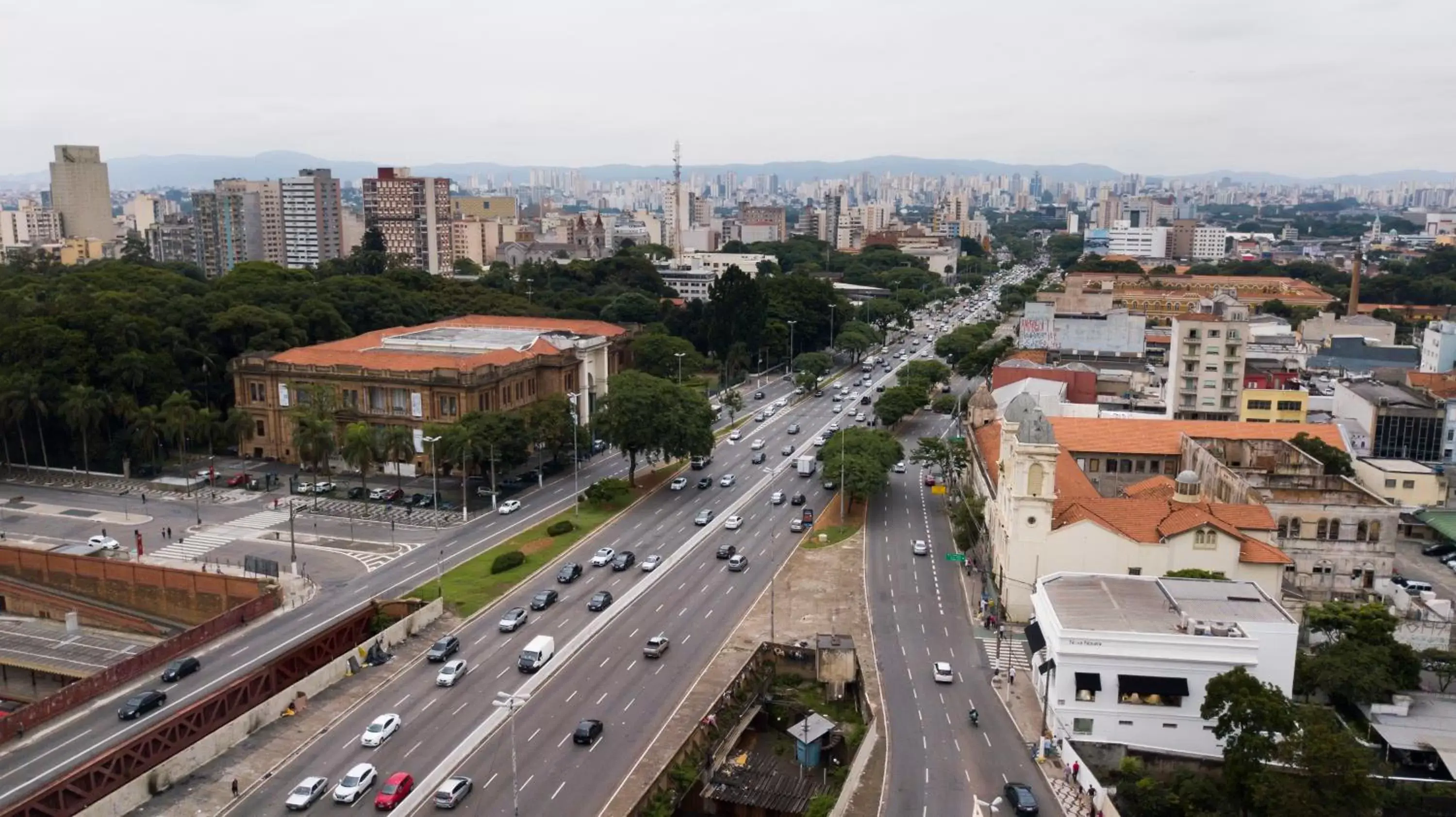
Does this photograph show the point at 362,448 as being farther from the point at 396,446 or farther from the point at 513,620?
the point at 513,620

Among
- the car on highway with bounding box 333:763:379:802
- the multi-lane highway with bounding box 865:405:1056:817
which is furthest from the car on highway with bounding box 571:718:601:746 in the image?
the multi-lane highway with bounding box 865:405:1056:817

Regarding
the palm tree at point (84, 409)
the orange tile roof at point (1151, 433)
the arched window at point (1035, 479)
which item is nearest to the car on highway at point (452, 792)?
the arched window at point (1035, 479)

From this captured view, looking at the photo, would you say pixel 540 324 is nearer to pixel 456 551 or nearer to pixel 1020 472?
pixel 456 551

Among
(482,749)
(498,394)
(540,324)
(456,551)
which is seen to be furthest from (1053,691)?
(540,324)

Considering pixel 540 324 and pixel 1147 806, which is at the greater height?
pixel 540 324

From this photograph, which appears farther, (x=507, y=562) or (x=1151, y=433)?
(x=1151, y=433)

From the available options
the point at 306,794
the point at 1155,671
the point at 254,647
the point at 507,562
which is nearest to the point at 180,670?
the point at 254,647

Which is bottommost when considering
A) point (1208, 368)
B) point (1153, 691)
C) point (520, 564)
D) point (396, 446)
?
point (520, 564)
